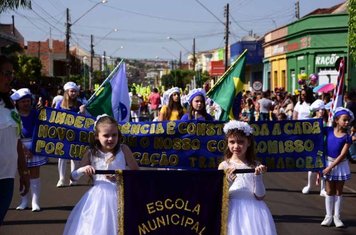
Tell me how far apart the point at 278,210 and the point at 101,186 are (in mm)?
4467

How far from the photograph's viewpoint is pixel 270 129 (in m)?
8.47

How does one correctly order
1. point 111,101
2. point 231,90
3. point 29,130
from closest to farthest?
point 231,90 → point 111,101 → point 29,130

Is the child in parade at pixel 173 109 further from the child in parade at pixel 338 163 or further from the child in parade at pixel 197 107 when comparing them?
the child in parade at pixel 338 163

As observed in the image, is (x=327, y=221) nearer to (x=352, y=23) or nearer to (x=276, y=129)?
(x=276, y=129)

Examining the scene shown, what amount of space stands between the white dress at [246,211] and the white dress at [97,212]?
99 centimetres

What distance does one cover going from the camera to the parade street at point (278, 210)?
8.00 metres

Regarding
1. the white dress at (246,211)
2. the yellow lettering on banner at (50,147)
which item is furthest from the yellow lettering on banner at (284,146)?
the white dress at (246,211)

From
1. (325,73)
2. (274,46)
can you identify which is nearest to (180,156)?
(325,73)

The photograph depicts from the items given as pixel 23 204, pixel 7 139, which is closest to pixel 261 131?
pixel 23 204

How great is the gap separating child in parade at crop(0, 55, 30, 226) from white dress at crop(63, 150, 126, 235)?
0.59 meters

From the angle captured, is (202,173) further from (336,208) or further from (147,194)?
(336,208)

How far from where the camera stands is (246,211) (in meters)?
5.30

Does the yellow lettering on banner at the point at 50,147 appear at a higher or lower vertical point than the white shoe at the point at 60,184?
higher

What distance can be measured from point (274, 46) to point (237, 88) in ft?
124
